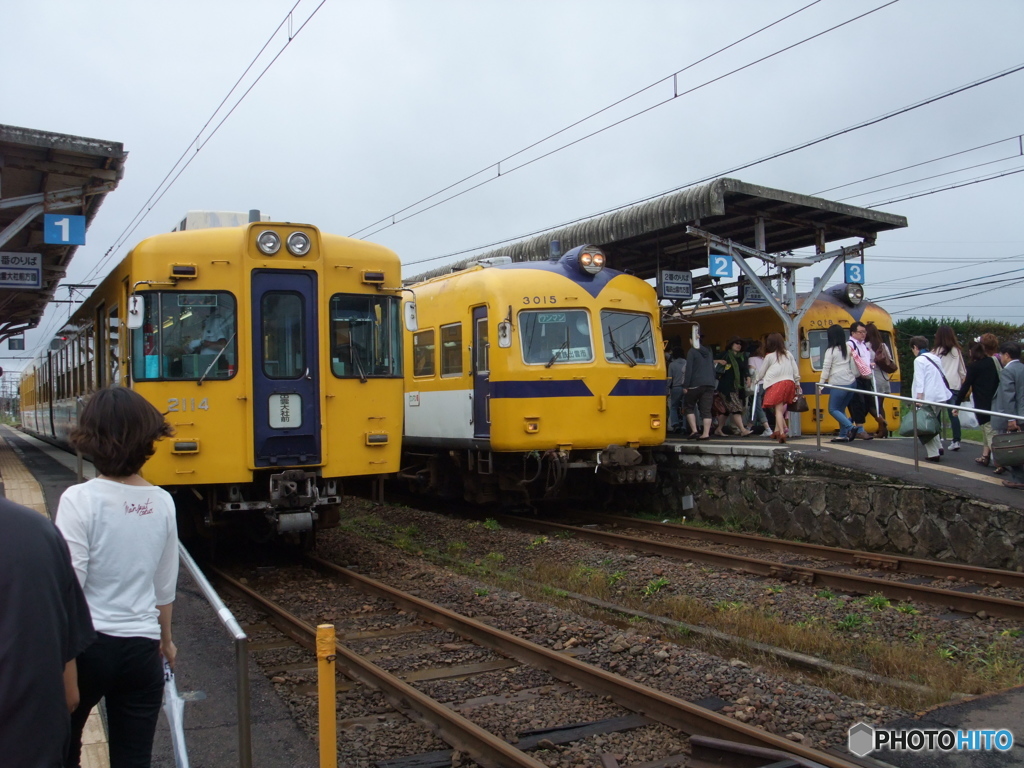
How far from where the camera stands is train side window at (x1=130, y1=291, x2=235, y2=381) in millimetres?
8062

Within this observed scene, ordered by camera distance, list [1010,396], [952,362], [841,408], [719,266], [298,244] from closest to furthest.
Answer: [298,244], [1010,396], [952,362], [841,408], [719,266]

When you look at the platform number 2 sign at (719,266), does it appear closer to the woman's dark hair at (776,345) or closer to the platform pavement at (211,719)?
the woman's dark hair at (776,345)

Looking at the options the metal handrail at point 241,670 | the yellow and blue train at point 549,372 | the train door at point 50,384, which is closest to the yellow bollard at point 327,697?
the metal handrail at point 241,670

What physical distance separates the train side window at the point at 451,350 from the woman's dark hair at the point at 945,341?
630 centimetres

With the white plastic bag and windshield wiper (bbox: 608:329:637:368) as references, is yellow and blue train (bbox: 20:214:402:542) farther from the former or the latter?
the white plastic bag

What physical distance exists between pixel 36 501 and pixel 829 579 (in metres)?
8.56

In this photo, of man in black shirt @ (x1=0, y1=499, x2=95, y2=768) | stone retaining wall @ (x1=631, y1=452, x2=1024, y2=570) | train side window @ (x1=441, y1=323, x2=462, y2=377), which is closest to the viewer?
man in black shirt @ (x1=0, y1=499, x2=95, y2=768)

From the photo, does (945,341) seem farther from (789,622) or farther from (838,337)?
(789,622)

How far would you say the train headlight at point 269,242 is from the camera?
27.3 feet

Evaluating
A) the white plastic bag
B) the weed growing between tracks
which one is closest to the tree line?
the white plastic bag

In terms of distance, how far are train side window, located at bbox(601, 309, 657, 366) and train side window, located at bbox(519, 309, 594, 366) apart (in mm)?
287

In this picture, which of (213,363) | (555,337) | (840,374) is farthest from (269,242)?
(840,374)

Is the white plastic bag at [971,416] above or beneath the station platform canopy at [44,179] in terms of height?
beneath

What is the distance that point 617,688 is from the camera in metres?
5.14
